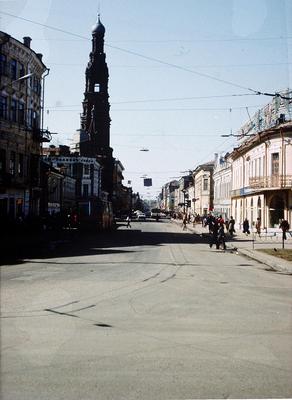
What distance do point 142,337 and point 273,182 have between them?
116 ft

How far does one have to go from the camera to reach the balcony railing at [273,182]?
39.6m

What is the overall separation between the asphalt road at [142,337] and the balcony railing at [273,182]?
87.7ft

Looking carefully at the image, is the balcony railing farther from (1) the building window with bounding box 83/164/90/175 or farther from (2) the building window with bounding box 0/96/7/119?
(1) the building window with bounding box 83/164/90/175

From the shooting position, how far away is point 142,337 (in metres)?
7.45

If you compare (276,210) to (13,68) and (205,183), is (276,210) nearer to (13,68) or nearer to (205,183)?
(13,68)

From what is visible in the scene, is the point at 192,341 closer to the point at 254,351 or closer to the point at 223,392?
the point at 254,351

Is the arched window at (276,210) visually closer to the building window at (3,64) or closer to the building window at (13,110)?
the building window at (13,110)

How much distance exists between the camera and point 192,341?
23.9ft

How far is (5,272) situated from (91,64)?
74.6 m

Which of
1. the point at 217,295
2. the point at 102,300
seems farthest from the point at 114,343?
the point at 217,295

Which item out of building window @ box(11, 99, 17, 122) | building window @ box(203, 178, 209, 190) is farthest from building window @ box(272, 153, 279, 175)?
building window @ box(203, 178, 209, 190)

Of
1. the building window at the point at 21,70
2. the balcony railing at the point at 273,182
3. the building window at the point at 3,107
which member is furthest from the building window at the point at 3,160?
the balcony railing at the point at 273,182

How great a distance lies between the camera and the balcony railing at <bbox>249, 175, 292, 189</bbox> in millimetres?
39625

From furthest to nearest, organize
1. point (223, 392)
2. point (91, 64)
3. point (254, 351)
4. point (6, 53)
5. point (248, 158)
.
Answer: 1. point (91, 64)
2. point (248, 158)
3. point (6, 53)
4. point (254, 351)
5. point (223, 392)
